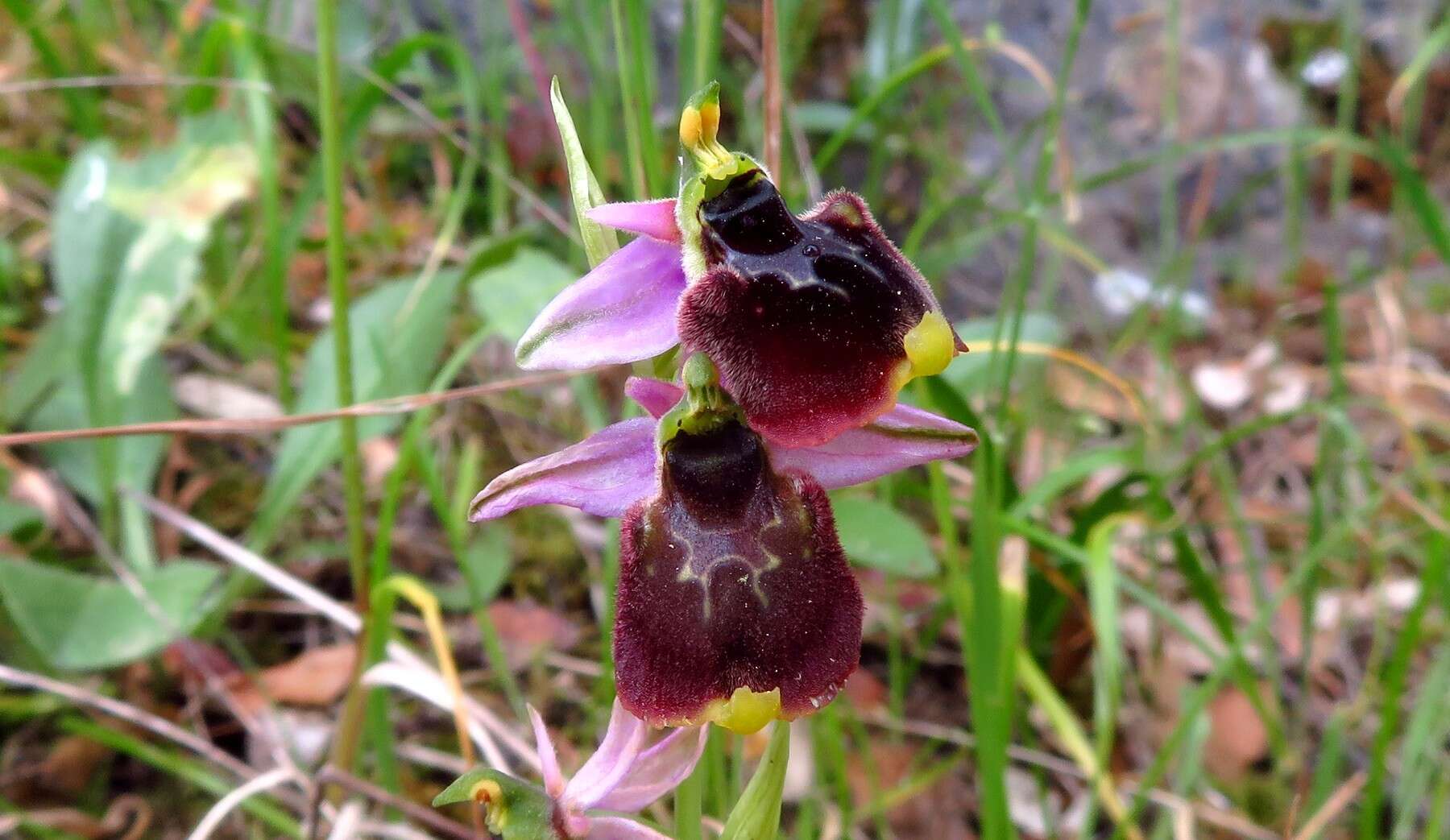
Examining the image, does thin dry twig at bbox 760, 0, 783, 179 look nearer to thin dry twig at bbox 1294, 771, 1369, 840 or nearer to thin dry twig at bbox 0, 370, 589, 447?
thin dry twig at bbox 0, 370, 589, 447

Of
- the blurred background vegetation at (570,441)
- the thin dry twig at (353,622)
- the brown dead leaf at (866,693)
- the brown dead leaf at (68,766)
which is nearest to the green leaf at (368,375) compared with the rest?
the blurred background vegetation at (570,441)

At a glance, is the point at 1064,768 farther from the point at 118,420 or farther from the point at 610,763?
the point at 118,420

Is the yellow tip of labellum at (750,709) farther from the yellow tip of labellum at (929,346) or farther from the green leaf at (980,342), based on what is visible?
the green leaf at (980,342)

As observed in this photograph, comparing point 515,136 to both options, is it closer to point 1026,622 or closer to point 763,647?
point 1026,622

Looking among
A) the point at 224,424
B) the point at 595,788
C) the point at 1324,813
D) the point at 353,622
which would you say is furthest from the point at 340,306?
the point at 1324,813

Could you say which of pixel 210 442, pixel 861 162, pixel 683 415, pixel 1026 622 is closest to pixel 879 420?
pixel 683 415

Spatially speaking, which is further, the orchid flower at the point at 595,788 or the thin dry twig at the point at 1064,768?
the thin dry twig at the point at 1064,768

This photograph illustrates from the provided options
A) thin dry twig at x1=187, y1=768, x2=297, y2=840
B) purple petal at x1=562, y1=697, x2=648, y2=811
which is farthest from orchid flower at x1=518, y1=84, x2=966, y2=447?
thin dry twig at x1=187, y1=768, x2=297, y2=840
